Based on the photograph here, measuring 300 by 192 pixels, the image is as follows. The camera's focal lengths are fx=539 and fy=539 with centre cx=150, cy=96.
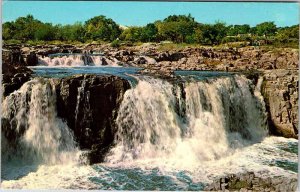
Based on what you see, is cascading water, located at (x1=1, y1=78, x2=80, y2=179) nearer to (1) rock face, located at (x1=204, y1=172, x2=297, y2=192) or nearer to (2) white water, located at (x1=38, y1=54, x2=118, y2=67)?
(2) white water, located at (x1=38, y1=54, x2=118, y2=67)

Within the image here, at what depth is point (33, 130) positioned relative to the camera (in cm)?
418

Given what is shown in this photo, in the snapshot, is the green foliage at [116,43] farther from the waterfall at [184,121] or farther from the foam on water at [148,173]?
the foam on water at [148,173]

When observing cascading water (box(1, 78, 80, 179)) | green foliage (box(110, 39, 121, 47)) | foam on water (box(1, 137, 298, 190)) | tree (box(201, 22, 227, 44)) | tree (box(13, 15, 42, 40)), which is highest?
tree (box(13, 15, 42, 40))

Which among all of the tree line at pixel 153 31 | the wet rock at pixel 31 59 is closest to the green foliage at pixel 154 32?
the tree line at pixel 153 31

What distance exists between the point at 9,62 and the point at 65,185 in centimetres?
105

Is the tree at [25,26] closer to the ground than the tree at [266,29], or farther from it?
farther from it

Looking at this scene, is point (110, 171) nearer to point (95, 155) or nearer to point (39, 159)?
point (95, 155)

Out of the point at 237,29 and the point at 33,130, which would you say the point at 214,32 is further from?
the point at 33,130

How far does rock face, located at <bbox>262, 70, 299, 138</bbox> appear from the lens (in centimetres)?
420

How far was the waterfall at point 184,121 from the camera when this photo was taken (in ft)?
13.8

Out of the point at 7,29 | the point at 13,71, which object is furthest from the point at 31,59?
the point at 7,29

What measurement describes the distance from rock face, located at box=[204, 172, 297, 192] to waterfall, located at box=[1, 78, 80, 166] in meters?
1.13

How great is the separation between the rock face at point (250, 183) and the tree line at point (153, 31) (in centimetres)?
107

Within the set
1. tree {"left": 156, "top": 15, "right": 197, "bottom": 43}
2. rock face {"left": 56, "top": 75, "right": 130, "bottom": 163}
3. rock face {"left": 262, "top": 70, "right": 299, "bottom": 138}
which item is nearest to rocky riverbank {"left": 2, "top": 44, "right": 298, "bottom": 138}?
rock face {"left": 262, "top": 70, "right": 299, "bottom": 138}
